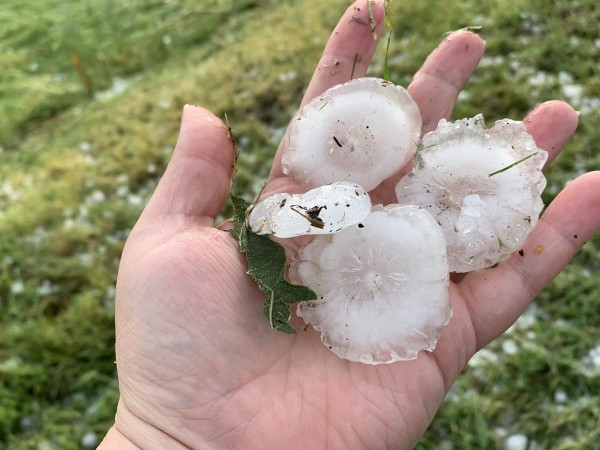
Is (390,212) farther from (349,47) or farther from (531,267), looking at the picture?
(349,47)

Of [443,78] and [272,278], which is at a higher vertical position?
[443,78]

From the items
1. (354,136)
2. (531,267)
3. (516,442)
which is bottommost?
(516,442)

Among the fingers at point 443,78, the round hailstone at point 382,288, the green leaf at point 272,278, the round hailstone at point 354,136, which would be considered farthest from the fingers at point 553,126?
the green leaf at point 272,278

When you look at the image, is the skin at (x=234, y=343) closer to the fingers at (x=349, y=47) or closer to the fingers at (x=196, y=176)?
the fingers at (x=196, y=176)

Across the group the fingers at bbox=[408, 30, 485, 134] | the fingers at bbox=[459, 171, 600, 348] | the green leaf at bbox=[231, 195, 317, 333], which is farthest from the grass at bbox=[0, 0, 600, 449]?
the green leaf at bbox=[231, 195, 317, 333]

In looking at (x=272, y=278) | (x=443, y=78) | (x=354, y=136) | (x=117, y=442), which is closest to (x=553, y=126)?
(x=443, y=78)

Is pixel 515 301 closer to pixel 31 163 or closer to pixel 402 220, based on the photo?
pixel 402 220
